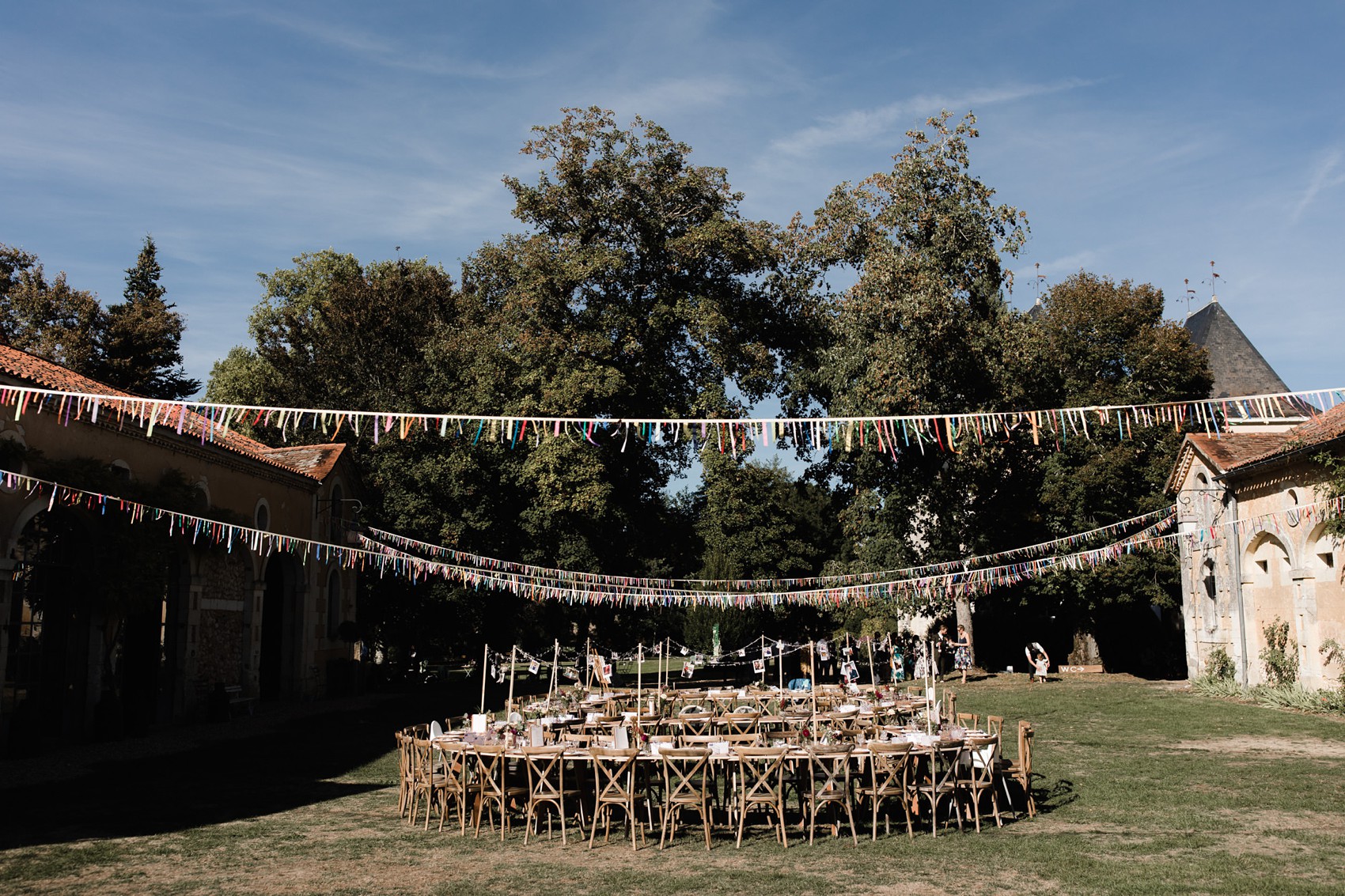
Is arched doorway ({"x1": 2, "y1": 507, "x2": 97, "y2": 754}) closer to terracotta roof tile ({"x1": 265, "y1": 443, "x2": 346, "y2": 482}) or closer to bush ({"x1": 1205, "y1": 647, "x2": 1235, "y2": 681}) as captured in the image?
terracotta roof tile ({"x1": 265, "y1": 443, "x2": 346, "y2": 482})

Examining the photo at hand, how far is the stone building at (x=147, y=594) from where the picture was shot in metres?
14.8

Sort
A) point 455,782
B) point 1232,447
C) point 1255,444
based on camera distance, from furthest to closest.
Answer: point 1255,444
point 1232,447
point 455,782

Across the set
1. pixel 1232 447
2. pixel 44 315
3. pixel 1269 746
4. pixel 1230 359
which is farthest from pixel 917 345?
pixel 44 315

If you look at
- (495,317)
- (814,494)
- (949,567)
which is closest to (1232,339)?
(814,494)

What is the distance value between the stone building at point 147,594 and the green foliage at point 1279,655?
19.5 metres

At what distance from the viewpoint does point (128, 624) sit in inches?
670

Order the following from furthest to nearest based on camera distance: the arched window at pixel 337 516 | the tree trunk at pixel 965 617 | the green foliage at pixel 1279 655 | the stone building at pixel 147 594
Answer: the tree trunk at pixel 965 617, the arched window at pixel 337 516, the green foliage at pixel 1279 655, the stone building at pixel 147 594

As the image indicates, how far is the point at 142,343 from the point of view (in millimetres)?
32594

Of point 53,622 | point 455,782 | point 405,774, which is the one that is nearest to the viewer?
point 455,782

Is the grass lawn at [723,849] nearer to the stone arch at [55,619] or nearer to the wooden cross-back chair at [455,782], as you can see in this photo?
the wooden cross-back chair at [455,782]

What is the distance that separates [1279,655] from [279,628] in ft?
67.8

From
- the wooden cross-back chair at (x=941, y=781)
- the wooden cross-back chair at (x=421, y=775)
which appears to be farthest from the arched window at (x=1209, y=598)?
the wooden cross-back chair at (x=421, y=775)

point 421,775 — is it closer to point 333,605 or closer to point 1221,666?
point 333,605

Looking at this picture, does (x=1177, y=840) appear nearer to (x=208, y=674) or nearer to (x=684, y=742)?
(x=684, y=742)
